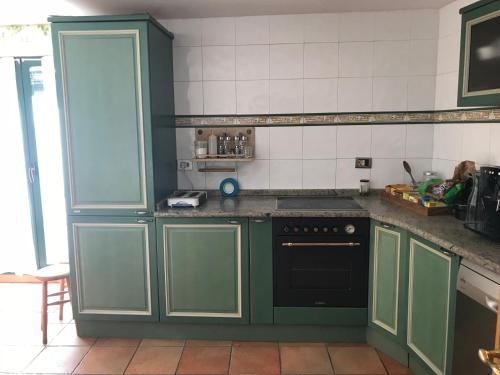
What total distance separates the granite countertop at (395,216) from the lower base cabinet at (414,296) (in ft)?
0.23

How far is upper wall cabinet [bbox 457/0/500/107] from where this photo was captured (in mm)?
1918

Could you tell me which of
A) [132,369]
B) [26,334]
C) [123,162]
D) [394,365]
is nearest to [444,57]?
[394,365]

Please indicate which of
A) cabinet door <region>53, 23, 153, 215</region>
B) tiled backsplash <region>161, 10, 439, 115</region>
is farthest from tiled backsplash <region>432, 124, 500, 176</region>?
cabinet door <region>53, 23, 153, 215</region>

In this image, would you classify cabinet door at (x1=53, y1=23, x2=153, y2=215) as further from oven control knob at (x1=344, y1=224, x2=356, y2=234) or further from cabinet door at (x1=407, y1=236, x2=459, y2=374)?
cabinet door at (x1=407, y1=236, x2=459, y2=374)

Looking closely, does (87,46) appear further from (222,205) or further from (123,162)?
(222,205)

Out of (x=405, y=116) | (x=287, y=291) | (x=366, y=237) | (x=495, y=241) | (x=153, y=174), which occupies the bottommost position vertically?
(x=287, y=291)

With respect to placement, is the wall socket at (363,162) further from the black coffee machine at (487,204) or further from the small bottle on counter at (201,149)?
the small bottle on counter at (201,149)

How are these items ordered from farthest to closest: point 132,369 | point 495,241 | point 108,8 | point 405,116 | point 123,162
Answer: point 405,116
point 108,8
point 123,162
point 132,369
point 495,241

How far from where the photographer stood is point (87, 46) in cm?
246

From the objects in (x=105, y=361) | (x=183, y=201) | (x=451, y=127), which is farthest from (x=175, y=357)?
(x=451, y=127)

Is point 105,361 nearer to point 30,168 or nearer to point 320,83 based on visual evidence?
point 30,168

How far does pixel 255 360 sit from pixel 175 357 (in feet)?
1.68

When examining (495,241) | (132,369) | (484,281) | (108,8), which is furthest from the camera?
(108,8)

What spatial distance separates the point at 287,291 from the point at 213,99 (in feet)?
4.99
